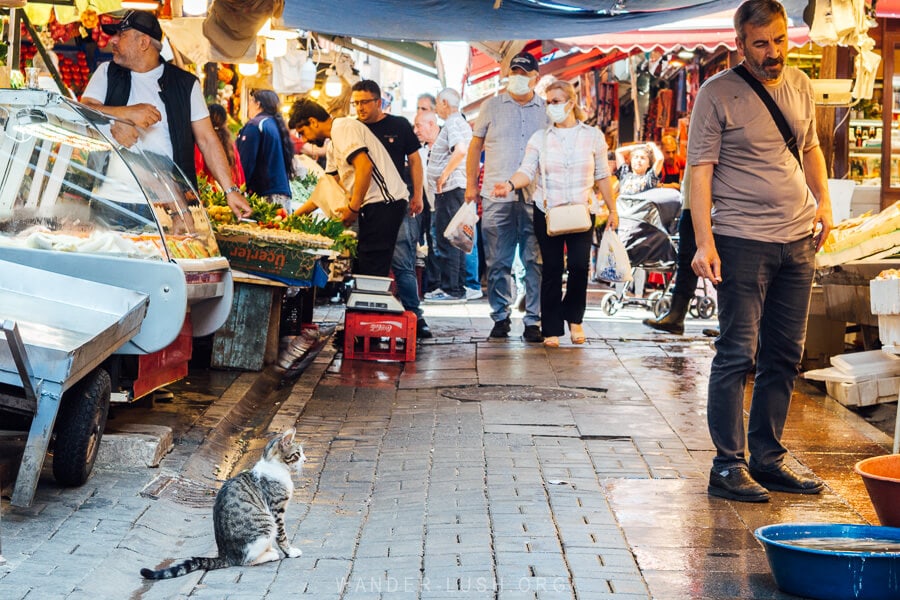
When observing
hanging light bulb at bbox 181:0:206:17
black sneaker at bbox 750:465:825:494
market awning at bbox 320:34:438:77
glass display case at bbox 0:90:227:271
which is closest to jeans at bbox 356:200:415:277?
hanging light bulb at bbox 181:0:206:17

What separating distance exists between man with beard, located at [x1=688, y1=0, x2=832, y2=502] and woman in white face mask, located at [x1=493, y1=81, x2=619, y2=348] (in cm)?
476

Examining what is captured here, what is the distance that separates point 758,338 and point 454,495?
1.68 metres

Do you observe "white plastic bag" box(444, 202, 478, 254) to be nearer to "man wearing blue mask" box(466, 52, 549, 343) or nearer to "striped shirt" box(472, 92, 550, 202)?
"man wearing blue mask" box(466, 52, 549, 343)

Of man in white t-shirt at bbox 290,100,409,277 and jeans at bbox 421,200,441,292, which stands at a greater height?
man in white t-shirt at bbox 290,100,409,277

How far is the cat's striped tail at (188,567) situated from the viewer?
15.3ft

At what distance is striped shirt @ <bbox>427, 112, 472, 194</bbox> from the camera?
51.1 feet

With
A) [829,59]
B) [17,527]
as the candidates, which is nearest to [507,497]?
[17,527]

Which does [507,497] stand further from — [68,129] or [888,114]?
[888,114]

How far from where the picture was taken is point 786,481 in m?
5.96

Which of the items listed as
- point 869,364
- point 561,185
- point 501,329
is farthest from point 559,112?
point 869,364

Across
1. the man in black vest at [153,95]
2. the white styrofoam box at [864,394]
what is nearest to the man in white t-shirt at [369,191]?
the man in black vest at [153,95]

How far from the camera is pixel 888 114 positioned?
13.4 metres

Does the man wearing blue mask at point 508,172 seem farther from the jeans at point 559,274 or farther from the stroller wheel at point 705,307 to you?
the stroller wheel at point 705,307

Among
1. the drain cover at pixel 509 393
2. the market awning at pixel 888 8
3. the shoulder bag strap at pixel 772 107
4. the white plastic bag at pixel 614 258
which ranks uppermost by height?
the market awning at pixel 888 8
